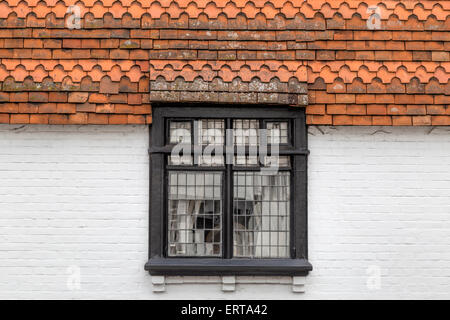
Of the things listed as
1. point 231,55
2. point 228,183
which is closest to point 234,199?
point 228,183

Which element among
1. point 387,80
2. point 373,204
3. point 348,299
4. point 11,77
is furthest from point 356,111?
point 11,77

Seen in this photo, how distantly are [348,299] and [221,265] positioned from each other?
1.54m

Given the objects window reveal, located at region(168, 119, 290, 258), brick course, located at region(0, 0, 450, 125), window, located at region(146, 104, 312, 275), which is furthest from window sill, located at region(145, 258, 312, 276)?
brick course, located at region(0, 0, 450, 125)

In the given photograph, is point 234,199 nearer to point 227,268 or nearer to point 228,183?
point 228,183

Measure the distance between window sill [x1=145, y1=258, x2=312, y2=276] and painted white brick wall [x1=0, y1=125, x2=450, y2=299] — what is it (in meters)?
0.15

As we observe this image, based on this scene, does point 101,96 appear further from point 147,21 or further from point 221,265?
point 221,265

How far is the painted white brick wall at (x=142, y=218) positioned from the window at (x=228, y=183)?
21 cm

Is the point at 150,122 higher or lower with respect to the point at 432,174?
higher

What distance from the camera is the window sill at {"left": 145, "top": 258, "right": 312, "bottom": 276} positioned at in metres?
5.84

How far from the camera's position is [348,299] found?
6004 millimetres

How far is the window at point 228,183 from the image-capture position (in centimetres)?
599

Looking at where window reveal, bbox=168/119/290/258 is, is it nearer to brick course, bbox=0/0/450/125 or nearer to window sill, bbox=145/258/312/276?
window sill, bbox=145/258/312/276

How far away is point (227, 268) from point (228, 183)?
98cm

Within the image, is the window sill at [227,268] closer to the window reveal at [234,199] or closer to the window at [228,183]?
the window at [228,183]
